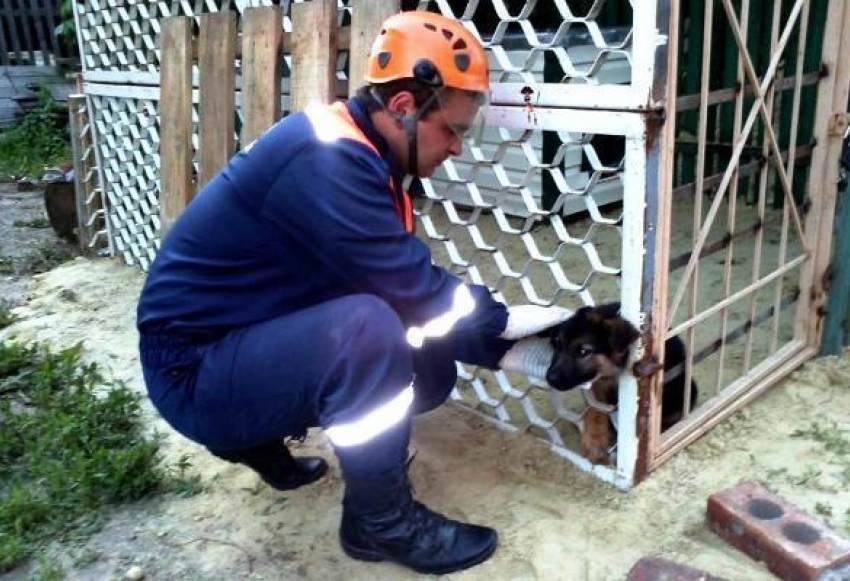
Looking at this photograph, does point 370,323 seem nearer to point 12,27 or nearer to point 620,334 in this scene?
point 620,334

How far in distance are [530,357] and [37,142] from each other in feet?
33.1

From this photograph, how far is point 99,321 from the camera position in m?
4.56

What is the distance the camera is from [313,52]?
3.27m

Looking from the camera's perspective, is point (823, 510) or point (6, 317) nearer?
point (823, 510)

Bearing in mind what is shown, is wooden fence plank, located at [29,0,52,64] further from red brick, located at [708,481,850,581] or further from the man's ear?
red brick, located at [708,481,850,581]

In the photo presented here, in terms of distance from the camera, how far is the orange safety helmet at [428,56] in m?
2.04

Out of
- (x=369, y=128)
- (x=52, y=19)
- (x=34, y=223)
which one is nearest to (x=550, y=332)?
(x=369, y=128)

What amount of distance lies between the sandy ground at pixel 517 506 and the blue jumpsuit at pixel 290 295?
1.51 ft

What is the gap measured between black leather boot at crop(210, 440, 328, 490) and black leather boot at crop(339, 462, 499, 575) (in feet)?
1.25

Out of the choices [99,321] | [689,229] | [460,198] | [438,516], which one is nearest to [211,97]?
[99,321]

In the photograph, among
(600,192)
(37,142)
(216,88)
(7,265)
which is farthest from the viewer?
(37,142)

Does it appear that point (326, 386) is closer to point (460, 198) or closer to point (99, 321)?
point (99, 321)

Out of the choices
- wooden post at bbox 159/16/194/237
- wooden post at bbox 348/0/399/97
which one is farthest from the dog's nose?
wooden post at bbox 159/16/194/237

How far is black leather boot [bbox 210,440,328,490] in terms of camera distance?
2588 millimetres
